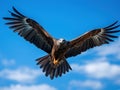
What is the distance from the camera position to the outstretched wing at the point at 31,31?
17947 mm

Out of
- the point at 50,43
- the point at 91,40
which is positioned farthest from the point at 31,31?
the point at 91,40

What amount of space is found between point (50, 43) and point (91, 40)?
1.92 metres

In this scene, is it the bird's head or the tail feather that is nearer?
the bird's head

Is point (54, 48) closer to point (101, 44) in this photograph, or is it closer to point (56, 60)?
point (56, 60)

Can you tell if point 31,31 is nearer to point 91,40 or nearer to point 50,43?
point 50,43

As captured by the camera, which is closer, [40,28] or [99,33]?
[40,28]

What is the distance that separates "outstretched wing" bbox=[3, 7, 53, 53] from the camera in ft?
58.9

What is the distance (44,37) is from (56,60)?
1.27 metres

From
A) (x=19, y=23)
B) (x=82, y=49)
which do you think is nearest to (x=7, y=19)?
(x=19, y=23)

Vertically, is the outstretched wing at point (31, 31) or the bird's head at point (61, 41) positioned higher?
the outstretched wing at point (31, 31)

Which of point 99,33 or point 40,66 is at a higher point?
point 99,33

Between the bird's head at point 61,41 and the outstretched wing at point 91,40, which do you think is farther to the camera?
A: the outstretched wing at point 91,40

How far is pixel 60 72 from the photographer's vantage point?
17953 mm

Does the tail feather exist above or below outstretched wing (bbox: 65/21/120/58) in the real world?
below
